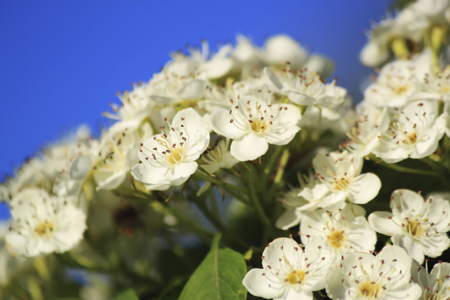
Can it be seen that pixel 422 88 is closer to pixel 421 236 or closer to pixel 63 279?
pixel 421 236

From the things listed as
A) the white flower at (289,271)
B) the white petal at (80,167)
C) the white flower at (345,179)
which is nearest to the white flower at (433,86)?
the white flower at (345,179)

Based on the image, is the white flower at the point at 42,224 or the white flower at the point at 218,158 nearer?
the white flower at the point at 218,158

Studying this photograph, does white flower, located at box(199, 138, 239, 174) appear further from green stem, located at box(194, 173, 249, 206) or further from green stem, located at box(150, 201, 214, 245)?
green stem, located at box(150, 201, 214, 245)

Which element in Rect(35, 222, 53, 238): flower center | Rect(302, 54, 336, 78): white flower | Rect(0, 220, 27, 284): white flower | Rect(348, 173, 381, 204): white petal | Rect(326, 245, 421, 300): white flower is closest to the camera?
Rect(326, 245, 421, 300): white flower

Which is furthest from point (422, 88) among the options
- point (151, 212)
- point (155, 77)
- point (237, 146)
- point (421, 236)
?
point (151, 212)

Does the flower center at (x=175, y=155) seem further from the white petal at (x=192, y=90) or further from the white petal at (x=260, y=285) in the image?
the white petal at (x=260, y=285)

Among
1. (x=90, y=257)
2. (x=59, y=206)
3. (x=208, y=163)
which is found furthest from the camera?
(x=90, y=257)

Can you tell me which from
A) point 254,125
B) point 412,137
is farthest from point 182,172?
point 412,137

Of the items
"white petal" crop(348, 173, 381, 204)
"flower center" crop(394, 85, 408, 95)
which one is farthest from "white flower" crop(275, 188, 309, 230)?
"flower center" crop(394, 85, 408, 95)
